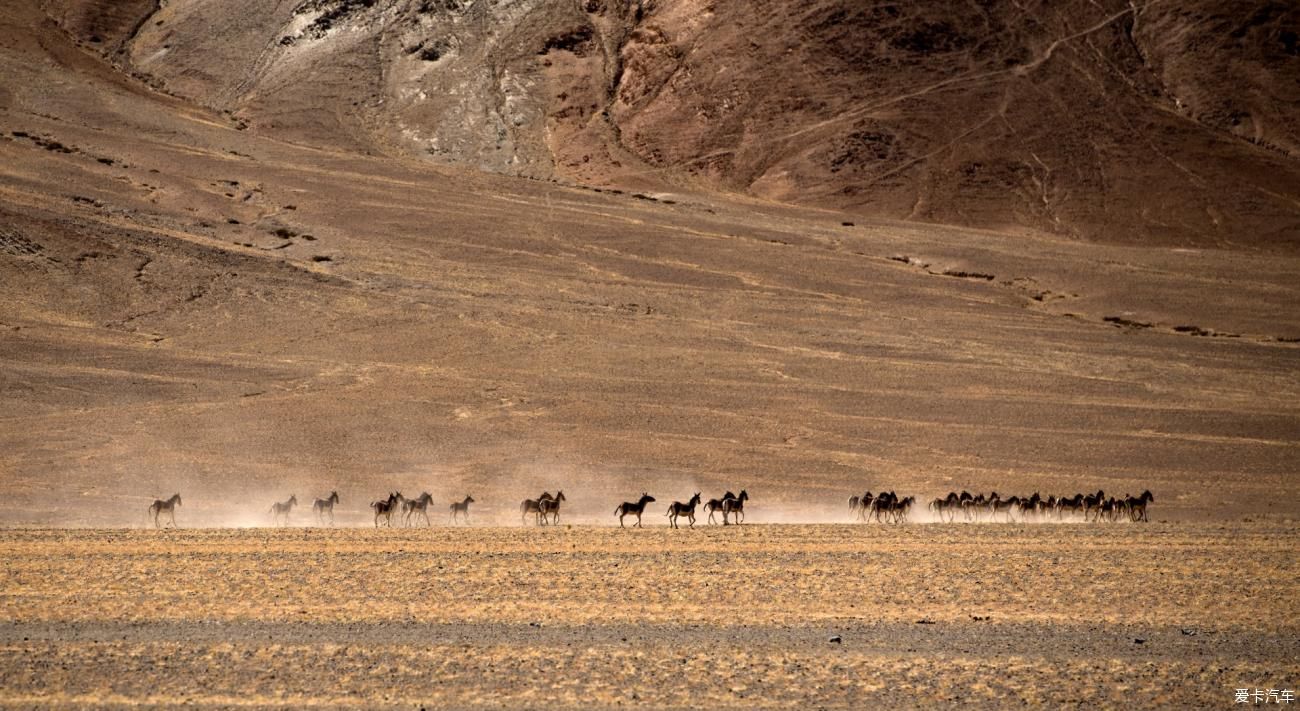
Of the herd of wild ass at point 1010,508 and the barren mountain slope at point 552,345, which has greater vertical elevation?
the barren mountain slope at point 552,345

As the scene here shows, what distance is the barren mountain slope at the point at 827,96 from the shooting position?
315 ft

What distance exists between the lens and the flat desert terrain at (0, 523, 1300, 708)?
12664 mm

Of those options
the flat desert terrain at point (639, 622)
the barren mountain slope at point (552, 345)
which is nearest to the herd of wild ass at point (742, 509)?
the barren mountain slope at point (552, 345)

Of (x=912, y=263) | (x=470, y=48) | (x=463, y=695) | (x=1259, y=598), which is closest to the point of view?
(x=463, y=695)

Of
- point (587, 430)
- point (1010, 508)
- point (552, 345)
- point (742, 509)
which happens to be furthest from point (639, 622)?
point (552, 345)

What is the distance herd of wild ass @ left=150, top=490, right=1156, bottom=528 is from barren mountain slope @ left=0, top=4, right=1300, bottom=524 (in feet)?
6.32

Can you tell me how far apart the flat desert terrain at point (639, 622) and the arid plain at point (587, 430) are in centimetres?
8

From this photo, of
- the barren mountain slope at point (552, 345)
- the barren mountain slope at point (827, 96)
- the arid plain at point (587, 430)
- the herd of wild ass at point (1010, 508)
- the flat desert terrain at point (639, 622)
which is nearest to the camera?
the flat desert terrain at point (639, 622)

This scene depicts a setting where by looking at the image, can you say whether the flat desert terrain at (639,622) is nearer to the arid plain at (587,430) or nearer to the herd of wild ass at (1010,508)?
the arid plain at (587,430)

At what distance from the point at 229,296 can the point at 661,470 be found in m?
27.5

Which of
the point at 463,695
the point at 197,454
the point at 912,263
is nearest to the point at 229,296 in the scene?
the point at 197,454

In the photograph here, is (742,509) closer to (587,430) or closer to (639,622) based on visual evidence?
(587,430)

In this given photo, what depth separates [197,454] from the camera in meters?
37.5

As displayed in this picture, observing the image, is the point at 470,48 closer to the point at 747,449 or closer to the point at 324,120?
the point at 324,120
